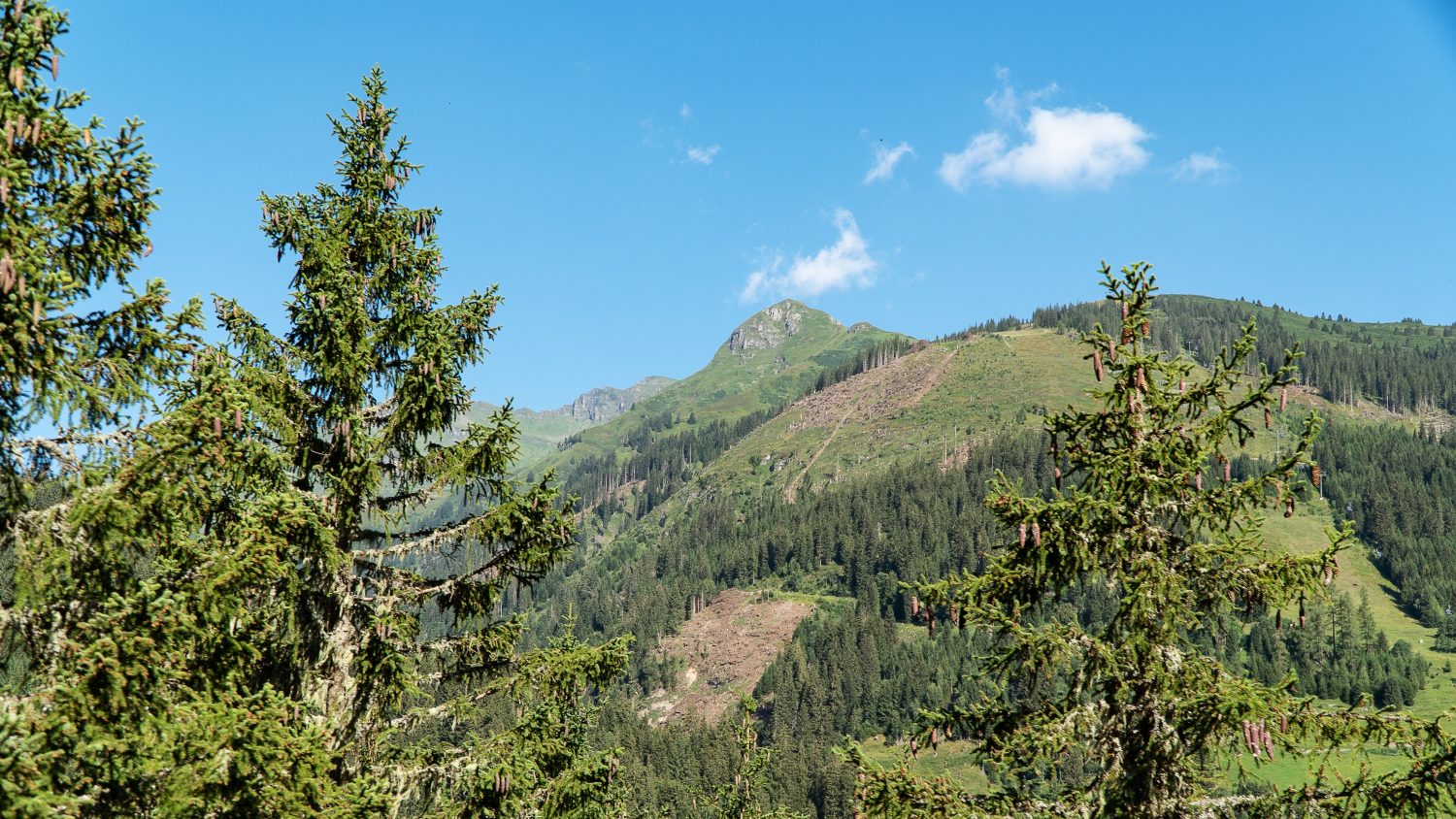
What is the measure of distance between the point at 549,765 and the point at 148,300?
9.96 m

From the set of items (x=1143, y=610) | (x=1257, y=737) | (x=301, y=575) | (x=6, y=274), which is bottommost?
(x=1257, y=737)

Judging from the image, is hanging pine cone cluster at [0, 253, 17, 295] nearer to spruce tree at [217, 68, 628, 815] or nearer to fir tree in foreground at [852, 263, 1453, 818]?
spruce tree at [217, 68, 628, 815]

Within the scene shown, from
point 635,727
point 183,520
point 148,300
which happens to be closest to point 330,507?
point 183,520

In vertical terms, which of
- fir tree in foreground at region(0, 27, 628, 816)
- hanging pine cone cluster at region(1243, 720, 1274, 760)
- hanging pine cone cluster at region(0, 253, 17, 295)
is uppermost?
hanging pine cone cluster at region(0, 253, 17, 295)

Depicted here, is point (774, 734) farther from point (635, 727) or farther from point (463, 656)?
point (463, 656)

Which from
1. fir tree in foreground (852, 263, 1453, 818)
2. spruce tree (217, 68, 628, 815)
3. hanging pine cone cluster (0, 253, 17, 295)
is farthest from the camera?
spruce tree (217, 68, 628, 815)

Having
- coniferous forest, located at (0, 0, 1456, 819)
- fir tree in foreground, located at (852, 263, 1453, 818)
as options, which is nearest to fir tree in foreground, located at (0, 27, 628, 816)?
coniferous forest, located at (0, 0, 1456, 819)

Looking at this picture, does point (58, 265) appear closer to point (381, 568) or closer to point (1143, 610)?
point (381, 568)

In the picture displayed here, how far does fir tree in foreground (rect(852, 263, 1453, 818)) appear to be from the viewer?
10023 mm

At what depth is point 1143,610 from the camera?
10.4 metres

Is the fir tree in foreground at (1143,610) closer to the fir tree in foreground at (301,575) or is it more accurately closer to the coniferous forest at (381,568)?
the coniferous forest at (381,568)

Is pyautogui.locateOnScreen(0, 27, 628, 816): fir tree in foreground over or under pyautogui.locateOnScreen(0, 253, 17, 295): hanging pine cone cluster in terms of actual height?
under

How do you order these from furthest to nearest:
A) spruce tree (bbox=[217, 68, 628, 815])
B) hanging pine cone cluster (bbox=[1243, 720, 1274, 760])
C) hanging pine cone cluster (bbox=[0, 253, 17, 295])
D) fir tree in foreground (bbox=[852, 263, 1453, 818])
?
spruce tree (bbox=[217, 68, 628, 815]), fir tree in foreground (bbox=[852, 263, 1453, 818]), hanging pine cone cluster (bbox=[1243, 720, 1274, 760]), hanging pine cone cluster (bbox=[0, 253, 17, 295])

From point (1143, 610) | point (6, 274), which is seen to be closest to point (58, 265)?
point (6, 274)
